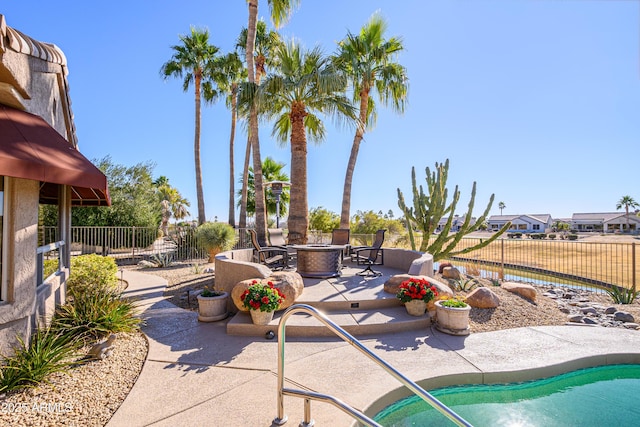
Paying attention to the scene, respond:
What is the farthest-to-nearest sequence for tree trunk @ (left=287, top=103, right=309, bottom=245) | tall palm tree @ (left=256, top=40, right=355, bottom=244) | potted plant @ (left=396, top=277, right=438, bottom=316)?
tree trunk @ (left=287, top=103, right=309, bottom=245) → tall palm tree @ (left=256, top=40, right=355, bottom=244) → potted plant @ (left=396, top=277, right=438, bottom=316)

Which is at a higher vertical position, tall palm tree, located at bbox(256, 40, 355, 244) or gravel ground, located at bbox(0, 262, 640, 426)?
tall palm tree, located at bbox(256, 40, 355, 244)

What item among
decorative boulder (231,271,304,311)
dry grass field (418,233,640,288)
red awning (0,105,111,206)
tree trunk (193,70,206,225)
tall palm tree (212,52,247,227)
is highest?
tall palm tree (212,52,247,227)

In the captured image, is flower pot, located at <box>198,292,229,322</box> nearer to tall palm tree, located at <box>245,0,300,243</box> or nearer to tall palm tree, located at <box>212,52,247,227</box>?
tall palm tree, located at <box>245,0,300,243</box>

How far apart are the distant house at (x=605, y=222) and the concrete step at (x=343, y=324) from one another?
89989 millimetres

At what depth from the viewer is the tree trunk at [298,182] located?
11430mm

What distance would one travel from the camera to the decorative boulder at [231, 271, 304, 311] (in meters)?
5.48

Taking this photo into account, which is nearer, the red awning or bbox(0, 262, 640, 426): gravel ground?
bbox(0, 262, 640, 426): gravel ground

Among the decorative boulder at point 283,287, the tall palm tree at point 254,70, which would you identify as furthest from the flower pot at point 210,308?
the tall palm tree at point 254,70

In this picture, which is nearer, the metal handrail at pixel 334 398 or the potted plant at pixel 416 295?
the metal handrail at pixel 334 398

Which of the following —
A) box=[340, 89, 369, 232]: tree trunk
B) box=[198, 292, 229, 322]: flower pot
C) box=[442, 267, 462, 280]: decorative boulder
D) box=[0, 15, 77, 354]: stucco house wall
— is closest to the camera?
box=[0, 15, 77, 354]: stucco house wall

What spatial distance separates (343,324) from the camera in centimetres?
514

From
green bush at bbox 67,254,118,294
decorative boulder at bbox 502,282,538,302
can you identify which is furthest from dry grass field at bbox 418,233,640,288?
green bush at bbox 67,254,118,294

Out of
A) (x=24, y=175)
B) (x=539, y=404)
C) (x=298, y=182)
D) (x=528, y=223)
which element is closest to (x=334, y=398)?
(x=539, y=404)

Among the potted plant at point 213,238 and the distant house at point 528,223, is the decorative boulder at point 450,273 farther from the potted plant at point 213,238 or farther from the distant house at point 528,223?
the distant house at point 528,223
